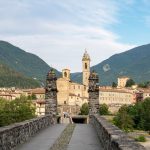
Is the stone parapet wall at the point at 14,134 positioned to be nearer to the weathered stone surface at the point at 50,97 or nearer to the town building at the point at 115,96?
the weathered stone surface at the point at 50,97

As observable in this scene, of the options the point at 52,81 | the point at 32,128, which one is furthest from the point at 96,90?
the point at 32,128

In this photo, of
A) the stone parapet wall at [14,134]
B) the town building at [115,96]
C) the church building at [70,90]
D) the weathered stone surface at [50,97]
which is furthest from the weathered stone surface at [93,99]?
the town building at [115,96]

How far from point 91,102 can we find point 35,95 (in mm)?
135365

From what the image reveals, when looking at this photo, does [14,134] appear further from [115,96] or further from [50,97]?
[115,96]

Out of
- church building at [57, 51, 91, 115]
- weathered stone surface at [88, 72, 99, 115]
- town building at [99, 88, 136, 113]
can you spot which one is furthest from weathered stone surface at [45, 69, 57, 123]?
town building at [99, 88, 136, 113]

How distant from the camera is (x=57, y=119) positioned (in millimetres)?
36750

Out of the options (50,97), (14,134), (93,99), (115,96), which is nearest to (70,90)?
(115,96)

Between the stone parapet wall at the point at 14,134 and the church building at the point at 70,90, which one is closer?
the stone parapet wall at the point at 14,134

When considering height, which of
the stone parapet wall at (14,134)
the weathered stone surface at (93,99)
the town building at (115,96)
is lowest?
the stone parapet wall at (14,134)

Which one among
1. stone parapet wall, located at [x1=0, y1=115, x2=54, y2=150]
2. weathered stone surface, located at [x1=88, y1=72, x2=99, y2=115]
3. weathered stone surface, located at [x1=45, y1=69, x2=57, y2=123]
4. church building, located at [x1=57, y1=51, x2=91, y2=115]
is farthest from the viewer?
church building, located at [x1=57, y1=51, x2=91, y2=115]

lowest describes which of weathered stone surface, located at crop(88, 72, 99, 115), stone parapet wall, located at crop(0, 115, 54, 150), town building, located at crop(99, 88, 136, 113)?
stone parapet wall, located at crop(0, 115, 54, 150)

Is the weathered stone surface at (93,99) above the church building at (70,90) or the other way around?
the other way around

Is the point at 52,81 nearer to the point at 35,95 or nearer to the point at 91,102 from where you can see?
the point at 91,102

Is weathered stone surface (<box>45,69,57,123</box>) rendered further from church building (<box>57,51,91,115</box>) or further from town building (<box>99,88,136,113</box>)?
town building (<box>99,88,136,113</box>)
